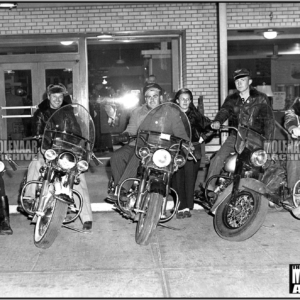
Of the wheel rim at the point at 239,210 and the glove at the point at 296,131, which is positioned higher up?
the glove at the point at 296,131

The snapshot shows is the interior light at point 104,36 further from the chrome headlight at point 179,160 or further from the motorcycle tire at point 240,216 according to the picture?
the motorcycle tire at point 240,216

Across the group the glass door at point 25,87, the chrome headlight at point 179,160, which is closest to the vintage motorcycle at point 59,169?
the chrome headlight at point 179,160

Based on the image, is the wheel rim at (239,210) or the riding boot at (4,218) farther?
the riding boot at (4,218)

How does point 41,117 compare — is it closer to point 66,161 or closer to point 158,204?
point 66,161

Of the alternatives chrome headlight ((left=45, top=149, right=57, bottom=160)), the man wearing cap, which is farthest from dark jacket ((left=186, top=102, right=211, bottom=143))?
chrome headlight ((left=45, top=149, right=57, bottom=160))

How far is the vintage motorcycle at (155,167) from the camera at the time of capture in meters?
5.69

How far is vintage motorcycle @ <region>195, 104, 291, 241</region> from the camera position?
5.72 meters

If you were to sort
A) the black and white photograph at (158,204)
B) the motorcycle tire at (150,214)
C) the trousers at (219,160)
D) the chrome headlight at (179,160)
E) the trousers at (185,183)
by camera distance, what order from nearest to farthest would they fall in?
the black and white photograph at (158,204) < the motorcycle tire at (150,214) < the chrome headlight at (179,160) < the trousers at (219,160) < the trousers at (185,183)

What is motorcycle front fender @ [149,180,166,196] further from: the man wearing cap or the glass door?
the glass door

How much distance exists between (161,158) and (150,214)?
0.56 metres

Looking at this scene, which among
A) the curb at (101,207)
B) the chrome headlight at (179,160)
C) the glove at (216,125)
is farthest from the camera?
the curb at (101,207)

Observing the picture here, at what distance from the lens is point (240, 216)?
588 cm

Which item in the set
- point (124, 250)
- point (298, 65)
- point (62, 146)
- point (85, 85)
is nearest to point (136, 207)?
point (124, 250)

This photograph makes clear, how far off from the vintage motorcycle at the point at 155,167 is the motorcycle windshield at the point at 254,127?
559 mm
